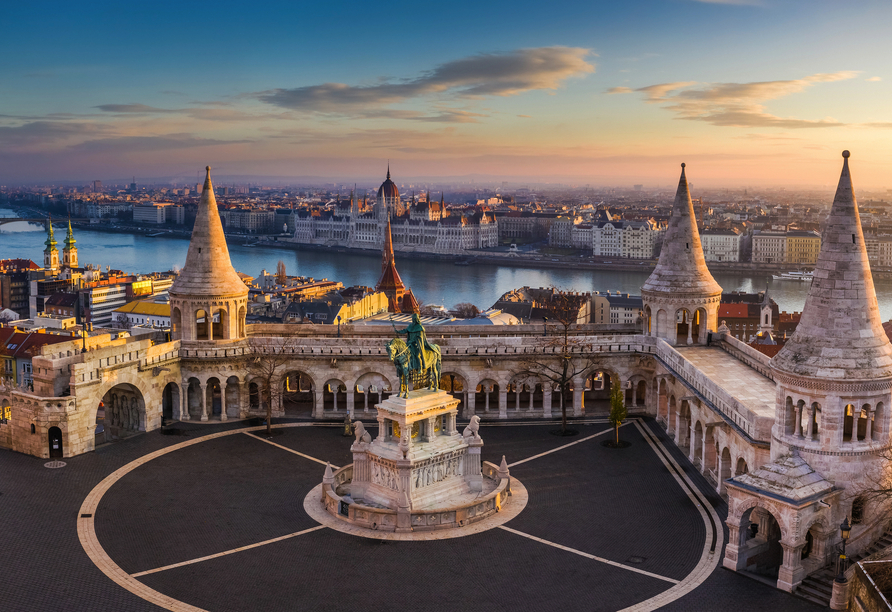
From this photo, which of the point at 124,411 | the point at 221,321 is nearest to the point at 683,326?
the point at 221,321

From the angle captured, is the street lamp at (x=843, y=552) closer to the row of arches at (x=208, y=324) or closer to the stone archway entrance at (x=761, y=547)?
the stone archway entrance at (x=761, y=547)

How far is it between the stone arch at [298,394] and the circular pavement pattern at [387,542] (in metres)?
4.81

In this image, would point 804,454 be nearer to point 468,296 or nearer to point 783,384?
point 783,384

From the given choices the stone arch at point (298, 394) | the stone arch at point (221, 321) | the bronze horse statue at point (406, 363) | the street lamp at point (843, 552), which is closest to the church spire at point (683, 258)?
the bronze horse statue at point (406, 363)

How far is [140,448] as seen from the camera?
2853 cm

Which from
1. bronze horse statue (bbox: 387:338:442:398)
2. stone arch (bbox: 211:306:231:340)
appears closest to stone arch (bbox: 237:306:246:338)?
stone arch (bbox: 211:306:231:340)

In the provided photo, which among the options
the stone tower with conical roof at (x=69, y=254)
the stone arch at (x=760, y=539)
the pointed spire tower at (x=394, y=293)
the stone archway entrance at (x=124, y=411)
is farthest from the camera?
the stone tower with conical roof at (x=69, y=254)

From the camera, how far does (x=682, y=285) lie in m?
32.2

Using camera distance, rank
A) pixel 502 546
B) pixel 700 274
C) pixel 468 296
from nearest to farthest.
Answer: pixel 502 546, pixel 700 274, pixel 468 296

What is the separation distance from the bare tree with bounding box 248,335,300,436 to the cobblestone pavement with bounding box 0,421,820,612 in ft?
14.0

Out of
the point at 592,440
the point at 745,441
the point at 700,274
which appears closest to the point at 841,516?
the point at 745,441

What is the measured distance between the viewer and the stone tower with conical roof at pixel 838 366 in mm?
19500

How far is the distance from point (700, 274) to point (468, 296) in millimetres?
70331

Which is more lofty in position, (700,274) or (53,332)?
(700,274)
